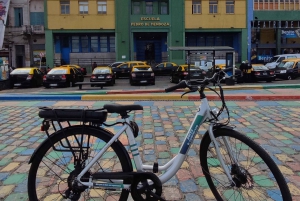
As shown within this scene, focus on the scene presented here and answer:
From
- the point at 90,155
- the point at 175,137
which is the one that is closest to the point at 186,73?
the point at 175,137

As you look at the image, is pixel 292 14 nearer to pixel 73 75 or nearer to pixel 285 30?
pixel 285 30

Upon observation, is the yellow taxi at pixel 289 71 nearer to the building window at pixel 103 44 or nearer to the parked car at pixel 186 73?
the parked car at pixel 186 73

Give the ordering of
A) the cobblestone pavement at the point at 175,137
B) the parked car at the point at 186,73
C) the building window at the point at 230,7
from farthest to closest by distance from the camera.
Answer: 1. the building window at the point at 230,7
2. the parked car at the point at 186,73
3. the cobblestone pavement at the point at 175,137

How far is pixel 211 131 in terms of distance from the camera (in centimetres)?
301

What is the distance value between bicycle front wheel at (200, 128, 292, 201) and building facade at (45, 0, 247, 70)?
3598cm

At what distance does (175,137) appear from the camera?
19.4ft

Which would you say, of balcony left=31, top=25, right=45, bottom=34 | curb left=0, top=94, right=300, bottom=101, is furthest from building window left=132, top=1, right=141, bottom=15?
curb left=0, top=94, right=300, bottom=101

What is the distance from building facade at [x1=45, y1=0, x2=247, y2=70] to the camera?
39.8 metres

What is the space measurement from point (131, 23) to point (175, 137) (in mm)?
35362

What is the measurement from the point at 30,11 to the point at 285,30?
32385 mm

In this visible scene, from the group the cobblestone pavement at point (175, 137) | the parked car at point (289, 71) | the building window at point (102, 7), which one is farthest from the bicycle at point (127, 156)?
the building window at point (102, 7)

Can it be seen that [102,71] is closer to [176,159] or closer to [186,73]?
[186,73]

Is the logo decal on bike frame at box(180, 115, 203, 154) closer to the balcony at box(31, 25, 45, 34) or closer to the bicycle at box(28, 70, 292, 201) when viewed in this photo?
the bicycle at box(28, 70, 292, 201)

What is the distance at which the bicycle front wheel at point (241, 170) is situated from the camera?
2.82m
